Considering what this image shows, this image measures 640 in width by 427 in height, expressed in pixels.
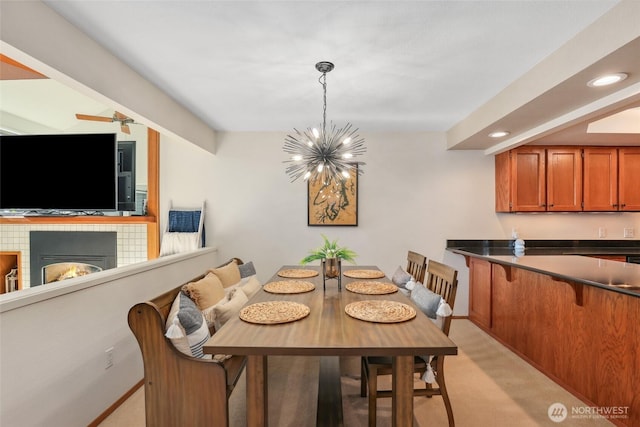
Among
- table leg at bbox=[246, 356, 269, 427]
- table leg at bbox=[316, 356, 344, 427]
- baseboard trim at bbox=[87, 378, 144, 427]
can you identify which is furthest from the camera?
baseboard trim at bbox=[87, 378, 144, 427]

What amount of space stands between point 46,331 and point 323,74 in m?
2.41

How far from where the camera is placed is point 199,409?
5.60 ft

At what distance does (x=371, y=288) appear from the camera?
7.98 ft

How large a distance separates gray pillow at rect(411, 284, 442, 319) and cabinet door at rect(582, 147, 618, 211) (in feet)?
10.5

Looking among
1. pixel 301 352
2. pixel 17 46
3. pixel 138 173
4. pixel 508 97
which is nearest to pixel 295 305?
pixel 301 352

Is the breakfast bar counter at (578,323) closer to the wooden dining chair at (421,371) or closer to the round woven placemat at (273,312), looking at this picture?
the wooden dining chair at (421,371)

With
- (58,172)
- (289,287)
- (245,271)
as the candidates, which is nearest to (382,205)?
(245,271)

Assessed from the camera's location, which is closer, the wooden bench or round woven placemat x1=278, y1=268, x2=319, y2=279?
the wooden bench

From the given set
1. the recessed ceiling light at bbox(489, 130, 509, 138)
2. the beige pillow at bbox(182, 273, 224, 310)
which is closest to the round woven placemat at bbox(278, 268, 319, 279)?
the beige pillow at bbox(182, 273, 224, 310)

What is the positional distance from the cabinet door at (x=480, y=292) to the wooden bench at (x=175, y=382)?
3209 millimetres

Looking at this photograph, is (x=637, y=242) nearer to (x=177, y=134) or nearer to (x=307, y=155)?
(x=307, y=155)

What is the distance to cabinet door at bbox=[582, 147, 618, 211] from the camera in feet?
13.2

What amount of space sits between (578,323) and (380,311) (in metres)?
1.73

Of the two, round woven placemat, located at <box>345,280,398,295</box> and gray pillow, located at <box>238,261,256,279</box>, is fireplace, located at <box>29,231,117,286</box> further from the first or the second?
round woven placemat, located at <box>345,280,398,295</box>
